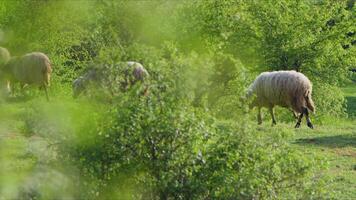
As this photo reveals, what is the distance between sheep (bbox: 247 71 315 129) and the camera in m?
18.3

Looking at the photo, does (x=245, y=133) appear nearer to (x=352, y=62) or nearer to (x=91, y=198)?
(x=91, y=198)

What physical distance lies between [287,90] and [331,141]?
292cm

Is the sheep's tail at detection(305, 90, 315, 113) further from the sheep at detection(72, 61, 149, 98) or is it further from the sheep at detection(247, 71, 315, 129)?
the sheep at detection(72, 61, 149, 98)

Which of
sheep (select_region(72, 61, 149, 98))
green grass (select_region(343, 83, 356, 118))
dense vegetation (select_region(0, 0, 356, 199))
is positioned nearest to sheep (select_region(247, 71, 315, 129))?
dense vegetation (select_region(0, 0, 356, 199))

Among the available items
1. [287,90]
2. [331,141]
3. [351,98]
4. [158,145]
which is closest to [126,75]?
[158,145]

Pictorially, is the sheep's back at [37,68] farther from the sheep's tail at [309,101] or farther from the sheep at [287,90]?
the sheep's tail at [309,101]

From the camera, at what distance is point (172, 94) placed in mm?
8969

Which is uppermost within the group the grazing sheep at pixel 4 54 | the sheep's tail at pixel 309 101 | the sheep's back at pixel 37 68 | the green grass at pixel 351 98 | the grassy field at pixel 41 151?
the grazing sheep at pixel 4 54

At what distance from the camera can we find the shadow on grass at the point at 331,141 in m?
15.5

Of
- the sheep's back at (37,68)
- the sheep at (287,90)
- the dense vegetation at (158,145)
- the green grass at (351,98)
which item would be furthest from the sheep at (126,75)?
the green grass at (351,98)

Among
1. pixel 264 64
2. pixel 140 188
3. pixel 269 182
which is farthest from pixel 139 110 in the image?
pixel 264 64

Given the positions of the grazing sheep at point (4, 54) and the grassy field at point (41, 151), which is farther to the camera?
the grazing sheep at point (4, 54)

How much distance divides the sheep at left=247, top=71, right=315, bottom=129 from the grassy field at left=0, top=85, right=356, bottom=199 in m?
0.66

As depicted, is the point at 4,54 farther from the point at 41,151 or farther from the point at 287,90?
the point at 287,90
